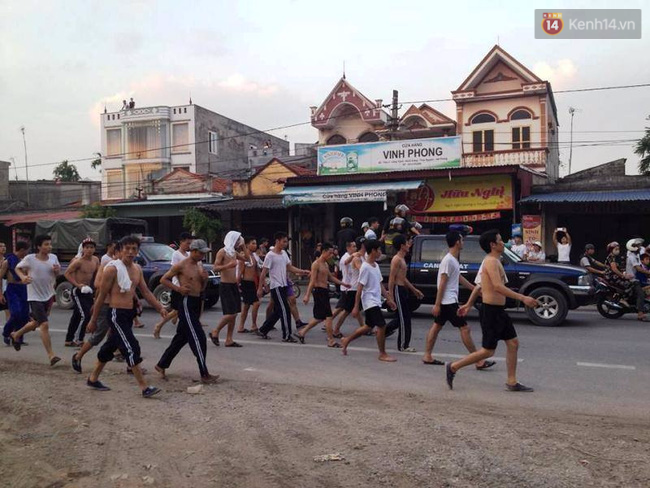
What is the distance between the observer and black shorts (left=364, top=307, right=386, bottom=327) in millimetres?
7590

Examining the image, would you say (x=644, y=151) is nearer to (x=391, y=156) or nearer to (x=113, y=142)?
(x=391, y=156)

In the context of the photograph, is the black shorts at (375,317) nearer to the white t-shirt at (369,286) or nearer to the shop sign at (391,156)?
the white t-shirt at (369,286)

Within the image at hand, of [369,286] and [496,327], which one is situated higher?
[369,286]

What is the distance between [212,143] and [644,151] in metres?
26.1

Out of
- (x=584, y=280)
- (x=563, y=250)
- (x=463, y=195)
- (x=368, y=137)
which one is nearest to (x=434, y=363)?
(x=584, y=280)

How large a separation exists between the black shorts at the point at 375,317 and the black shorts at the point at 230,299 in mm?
2250

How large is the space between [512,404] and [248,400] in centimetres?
261

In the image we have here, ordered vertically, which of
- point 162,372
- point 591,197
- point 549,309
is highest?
point 591,197

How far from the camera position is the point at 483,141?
27.0m

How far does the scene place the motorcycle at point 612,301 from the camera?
11658 mm

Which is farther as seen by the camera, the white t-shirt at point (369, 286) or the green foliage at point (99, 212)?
the green foliage at point (99, 212)

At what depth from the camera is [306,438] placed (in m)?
4.80

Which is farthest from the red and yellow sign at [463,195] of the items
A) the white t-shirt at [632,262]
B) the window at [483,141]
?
the white t-shirt at [632,262]

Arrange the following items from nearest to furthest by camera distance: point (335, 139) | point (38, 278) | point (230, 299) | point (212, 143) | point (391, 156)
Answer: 1. point (38, 278)
2. point (230, 299)
3. point (391, 156)
4. point (335, 139)
5. point (212, 143)
